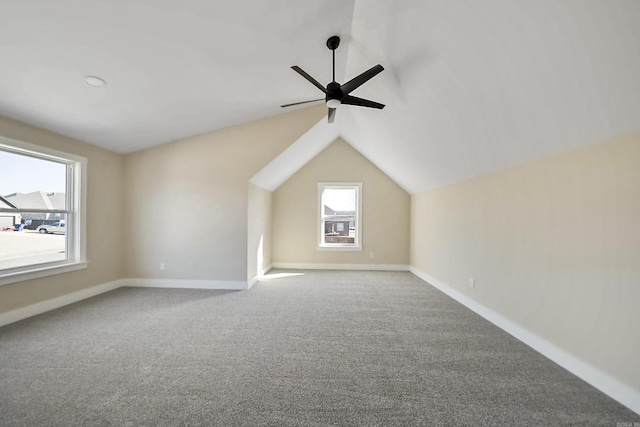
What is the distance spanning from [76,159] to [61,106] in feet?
3.73

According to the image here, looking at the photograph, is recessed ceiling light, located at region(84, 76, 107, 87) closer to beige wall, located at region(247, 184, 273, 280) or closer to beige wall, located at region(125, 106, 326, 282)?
beige wall, located at region(125, 106, 326, 282)

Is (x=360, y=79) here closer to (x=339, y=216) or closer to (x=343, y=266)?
(x=339, y=216)

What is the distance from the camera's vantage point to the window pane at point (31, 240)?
2881mm

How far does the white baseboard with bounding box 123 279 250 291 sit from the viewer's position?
166 inches

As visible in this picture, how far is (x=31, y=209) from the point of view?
10.1 ft

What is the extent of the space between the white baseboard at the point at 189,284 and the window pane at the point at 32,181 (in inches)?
62.1

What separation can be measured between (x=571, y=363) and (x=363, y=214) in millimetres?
4368

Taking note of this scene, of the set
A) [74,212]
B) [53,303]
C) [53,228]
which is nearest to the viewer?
[53,303]

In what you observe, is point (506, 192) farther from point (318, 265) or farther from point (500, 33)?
point (318, 265)

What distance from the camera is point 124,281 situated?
169 inches

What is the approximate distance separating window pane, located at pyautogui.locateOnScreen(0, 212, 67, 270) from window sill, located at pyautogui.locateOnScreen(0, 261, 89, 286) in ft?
0.45

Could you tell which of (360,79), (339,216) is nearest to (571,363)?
(360,79)

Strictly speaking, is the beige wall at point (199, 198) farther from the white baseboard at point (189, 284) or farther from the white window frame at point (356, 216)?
the white window frame at point (356, 216)

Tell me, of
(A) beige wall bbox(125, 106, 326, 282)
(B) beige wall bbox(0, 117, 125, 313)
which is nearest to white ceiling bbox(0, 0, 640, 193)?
(B) beige wall bbox(0, 117, 125, 313)
